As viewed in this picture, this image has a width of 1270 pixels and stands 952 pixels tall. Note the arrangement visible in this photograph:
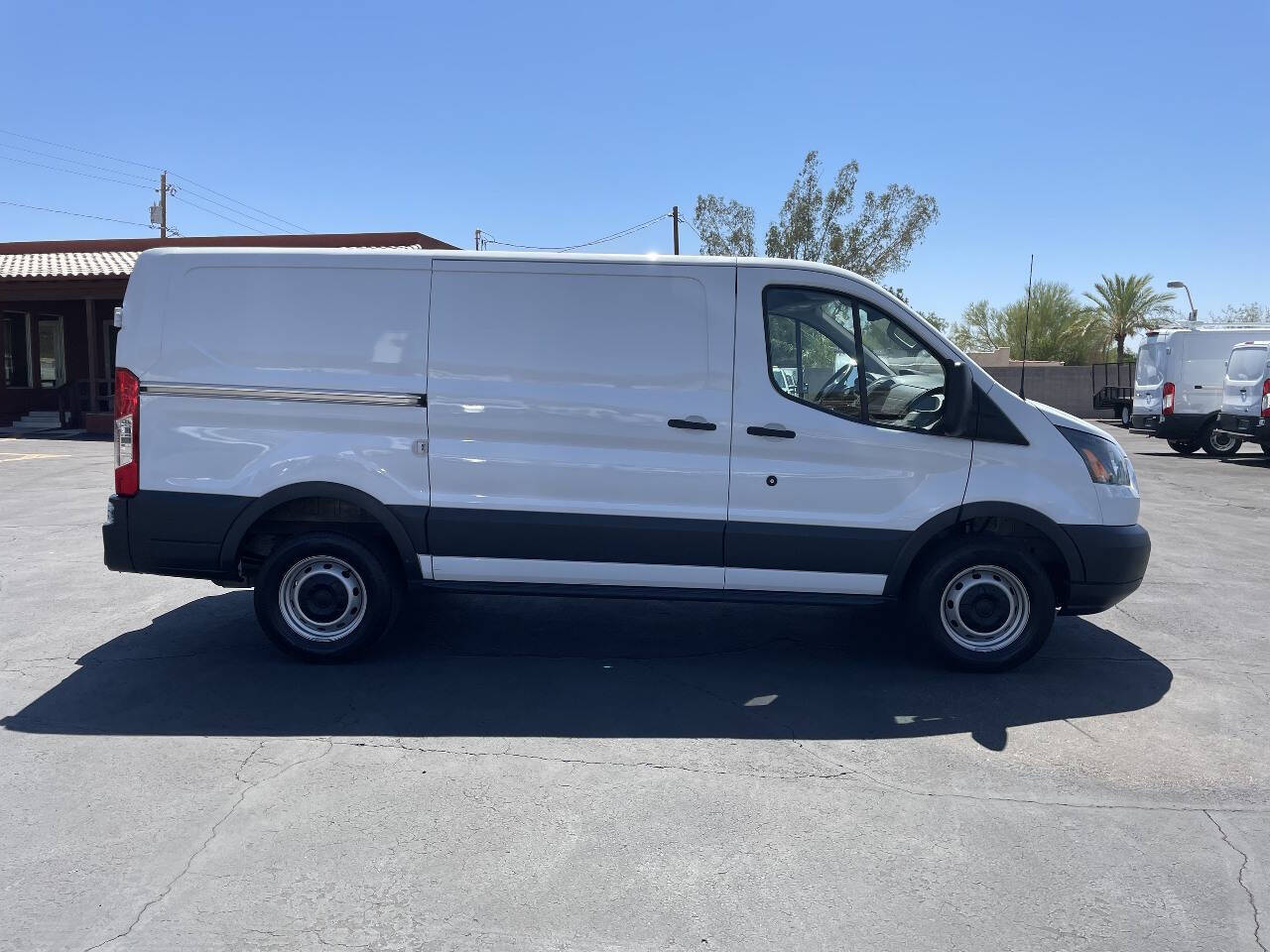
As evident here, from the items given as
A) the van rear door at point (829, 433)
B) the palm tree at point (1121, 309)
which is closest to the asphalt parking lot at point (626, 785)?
the van rear door at point (829, 433)

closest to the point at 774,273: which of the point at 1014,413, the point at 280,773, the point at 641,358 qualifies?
the point at 641,358

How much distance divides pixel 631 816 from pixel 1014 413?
3.17 m

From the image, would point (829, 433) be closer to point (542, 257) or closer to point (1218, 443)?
point (542, 257)

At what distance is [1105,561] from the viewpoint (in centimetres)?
569

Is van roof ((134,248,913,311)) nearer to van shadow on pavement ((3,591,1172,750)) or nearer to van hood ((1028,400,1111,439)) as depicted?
van hood ((1028,400,1111,439))

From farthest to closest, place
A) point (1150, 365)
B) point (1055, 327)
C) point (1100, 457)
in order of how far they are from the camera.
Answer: point (1055, 327) < point (1150, 365) < point (1100, 457)

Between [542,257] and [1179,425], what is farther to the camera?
[1179,425]

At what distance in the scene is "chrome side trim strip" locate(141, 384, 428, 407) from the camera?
561 cm

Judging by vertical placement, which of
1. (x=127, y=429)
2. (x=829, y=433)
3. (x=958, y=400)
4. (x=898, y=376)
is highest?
(x=898, y=376)

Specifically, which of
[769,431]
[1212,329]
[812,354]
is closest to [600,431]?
[769,431]

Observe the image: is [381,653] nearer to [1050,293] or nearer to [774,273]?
[774,273]

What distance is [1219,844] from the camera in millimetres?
3762

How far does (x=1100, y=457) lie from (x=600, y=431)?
278cm

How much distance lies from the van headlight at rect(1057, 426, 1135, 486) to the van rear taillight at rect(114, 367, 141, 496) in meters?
5.09
